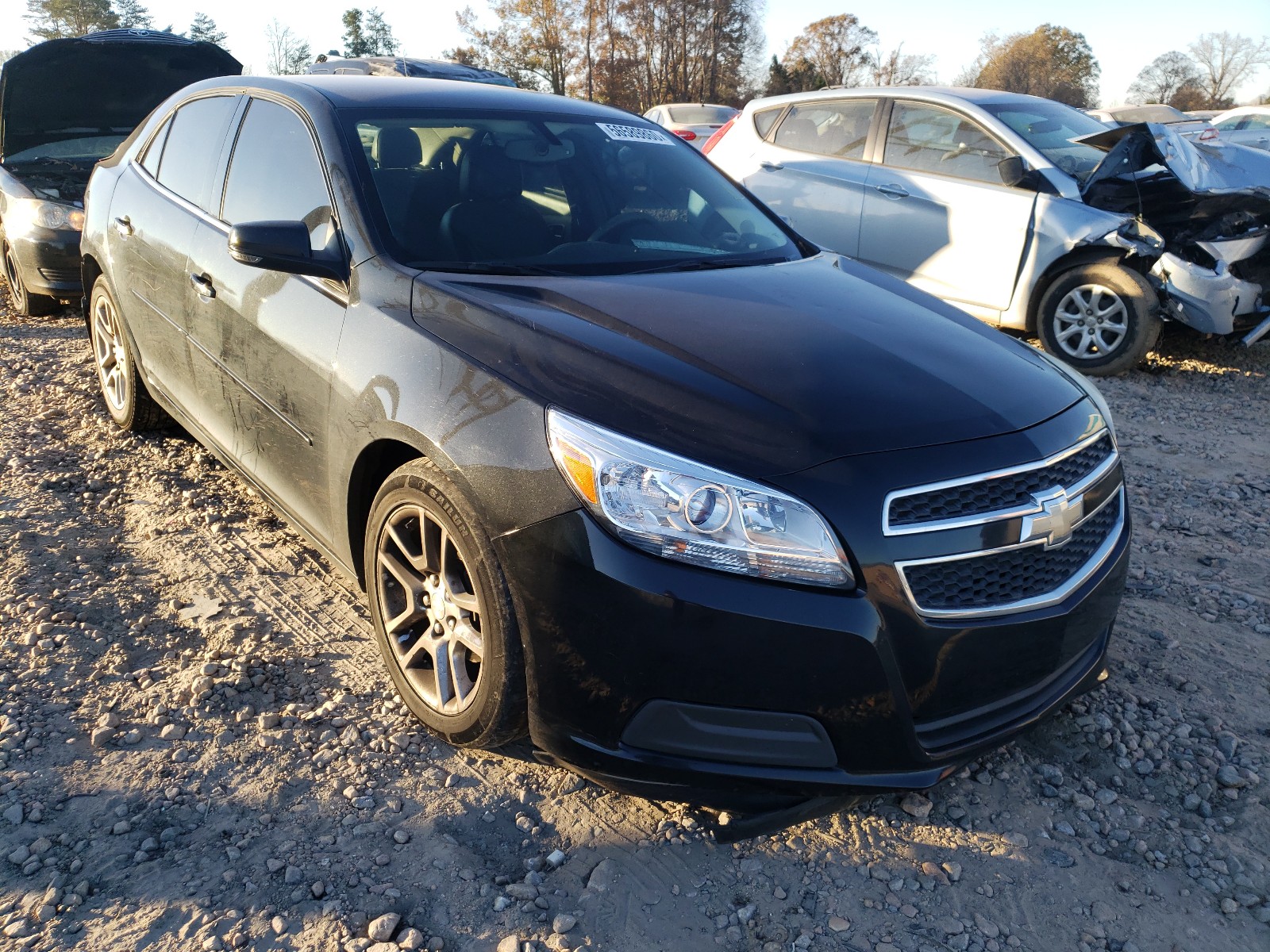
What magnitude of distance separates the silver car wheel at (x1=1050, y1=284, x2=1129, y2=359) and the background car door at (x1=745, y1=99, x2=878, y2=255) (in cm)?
149

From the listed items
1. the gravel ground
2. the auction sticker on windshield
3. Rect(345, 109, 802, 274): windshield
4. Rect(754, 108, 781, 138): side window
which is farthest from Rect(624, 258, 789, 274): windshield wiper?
Rect(754, 108, 781, 138): side window

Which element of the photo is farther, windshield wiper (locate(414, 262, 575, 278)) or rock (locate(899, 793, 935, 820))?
windshield wiper (locate(414, 262, 575, 278))

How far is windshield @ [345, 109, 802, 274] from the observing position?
288cm

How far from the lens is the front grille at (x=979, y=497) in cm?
200

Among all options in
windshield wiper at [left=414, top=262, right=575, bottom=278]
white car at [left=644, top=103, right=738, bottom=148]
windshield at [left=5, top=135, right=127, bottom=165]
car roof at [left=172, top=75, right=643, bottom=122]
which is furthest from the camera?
white car at [left=644, top=103, right=738, bottom=148]

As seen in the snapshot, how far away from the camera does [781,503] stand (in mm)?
1964

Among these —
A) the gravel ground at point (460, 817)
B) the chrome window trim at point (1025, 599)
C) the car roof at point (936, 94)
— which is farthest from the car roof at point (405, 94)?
the car roof at point (936, 94)

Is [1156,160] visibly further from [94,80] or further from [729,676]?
[94,80]

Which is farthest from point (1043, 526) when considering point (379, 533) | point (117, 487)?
point (117, 487)

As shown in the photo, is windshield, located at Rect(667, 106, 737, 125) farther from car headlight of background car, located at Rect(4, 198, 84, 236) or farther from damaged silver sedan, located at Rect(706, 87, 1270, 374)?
car headlight of background car, located at Rect(4, 198, 84, 236)

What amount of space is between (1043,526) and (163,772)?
2190 mm

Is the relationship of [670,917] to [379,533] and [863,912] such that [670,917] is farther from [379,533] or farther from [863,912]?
[379,533]

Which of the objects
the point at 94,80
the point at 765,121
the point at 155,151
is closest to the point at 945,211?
the point at 765,121

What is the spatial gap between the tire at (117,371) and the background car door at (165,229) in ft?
0.67
